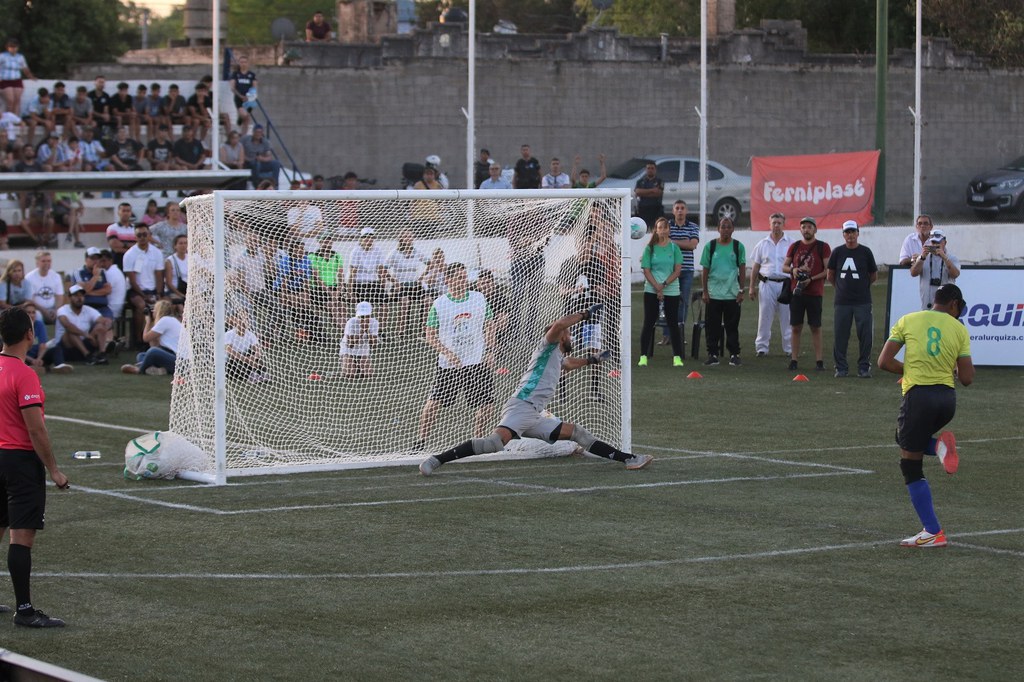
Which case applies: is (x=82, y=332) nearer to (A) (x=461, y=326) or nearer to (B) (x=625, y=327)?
(A) (x=461, y=326)

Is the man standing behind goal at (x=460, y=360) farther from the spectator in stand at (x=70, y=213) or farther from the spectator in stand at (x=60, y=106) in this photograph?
the spectator in stand at (x=60, y=106)

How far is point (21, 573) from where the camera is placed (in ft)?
25.7

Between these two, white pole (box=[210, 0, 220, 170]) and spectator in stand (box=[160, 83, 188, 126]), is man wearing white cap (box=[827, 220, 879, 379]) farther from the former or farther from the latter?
spectator in stand (box=[160, 83, 188, 126])

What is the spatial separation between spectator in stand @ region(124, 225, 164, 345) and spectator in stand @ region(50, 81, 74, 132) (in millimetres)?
8252

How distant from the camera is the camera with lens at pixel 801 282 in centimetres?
1953

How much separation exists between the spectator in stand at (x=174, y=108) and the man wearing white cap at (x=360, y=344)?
671 inches

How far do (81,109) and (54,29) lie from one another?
13343mm

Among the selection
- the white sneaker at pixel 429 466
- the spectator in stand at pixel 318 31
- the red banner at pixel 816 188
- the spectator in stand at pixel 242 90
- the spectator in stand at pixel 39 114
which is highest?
the spectator in stand at pixel 318 31

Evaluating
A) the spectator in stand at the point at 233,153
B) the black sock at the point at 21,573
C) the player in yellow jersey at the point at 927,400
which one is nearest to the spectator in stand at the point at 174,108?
the spectator in stand at the point at 233,153

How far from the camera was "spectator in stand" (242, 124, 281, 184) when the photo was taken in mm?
29688

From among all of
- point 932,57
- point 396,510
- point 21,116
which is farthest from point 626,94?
point 396,510

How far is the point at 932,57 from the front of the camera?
→ 149ft

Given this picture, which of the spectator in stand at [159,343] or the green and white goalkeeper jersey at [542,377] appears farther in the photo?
the spectator in stand at [159,343]

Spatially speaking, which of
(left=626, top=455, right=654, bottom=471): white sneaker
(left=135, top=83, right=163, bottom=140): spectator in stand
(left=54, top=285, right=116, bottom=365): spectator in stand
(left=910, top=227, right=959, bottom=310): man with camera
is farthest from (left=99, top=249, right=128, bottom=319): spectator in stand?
(left=626, top=455, right=654, bottom=471): white sneaker
